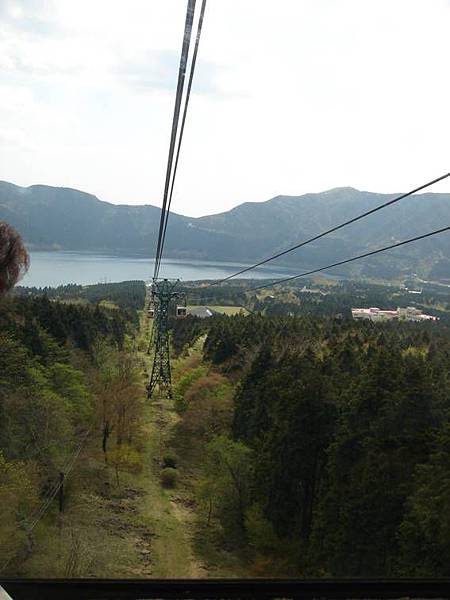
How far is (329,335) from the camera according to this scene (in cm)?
2223

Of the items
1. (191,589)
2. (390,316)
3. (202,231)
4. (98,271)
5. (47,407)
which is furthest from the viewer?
(202,231)

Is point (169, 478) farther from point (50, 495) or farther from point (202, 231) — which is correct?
point (202, 231)

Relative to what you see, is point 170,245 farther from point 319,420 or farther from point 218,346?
point 319,420

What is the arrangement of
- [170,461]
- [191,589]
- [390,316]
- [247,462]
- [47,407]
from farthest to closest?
[390,316] → [170,461] → [247,462] → [47,407] → [191,589]

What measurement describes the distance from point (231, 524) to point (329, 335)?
11.2m

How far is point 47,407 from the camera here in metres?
12.7

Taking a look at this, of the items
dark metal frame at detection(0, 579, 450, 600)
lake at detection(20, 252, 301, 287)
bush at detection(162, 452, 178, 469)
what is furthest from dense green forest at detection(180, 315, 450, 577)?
lake at detection(20, 252, 301, 287)

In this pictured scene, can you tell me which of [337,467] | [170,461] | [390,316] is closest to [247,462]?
[337,467]

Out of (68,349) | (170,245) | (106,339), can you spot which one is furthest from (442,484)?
(170,245)

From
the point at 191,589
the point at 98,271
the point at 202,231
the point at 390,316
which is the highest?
the point at 202,231

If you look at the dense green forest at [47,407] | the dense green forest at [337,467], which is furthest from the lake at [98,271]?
the dense green forest at [337,467]

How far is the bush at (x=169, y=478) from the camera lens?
14.4 metres

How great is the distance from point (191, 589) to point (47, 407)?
38.9 ft

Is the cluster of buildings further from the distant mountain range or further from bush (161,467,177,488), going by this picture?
the distant mountain range
